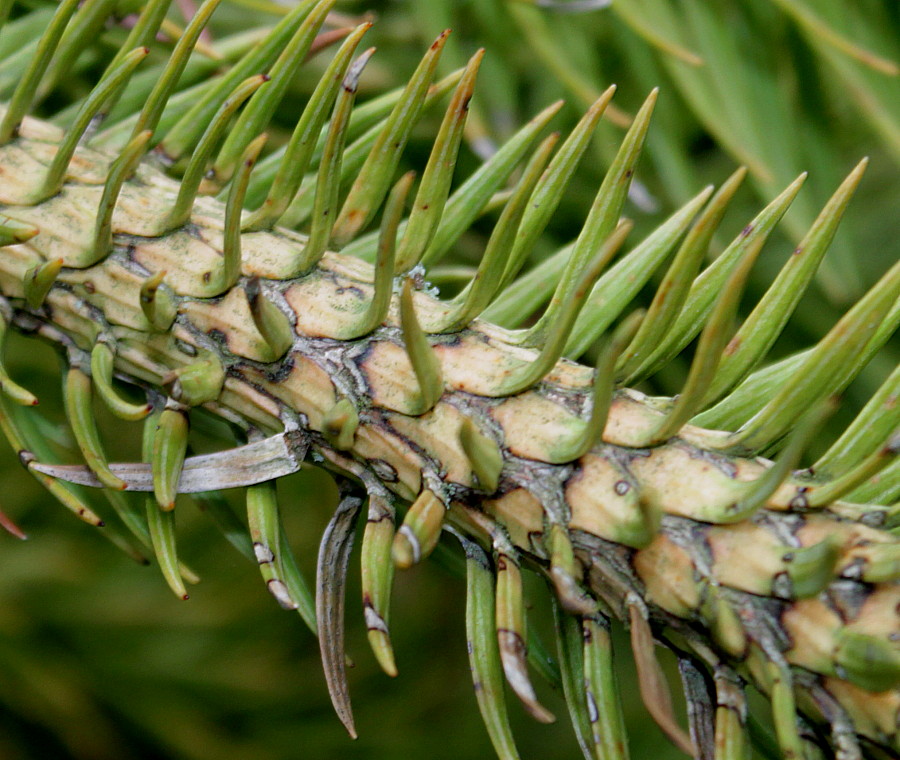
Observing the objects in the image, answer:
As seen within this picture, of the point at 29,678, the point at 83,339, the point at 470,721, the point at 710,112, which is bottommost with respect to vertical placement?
A: the point at 29,678

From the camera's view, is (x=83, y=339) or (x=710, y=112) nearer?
(x=83, y=339)

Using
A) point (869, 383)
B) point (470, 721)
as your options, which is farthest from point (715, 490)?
point (470, 721)

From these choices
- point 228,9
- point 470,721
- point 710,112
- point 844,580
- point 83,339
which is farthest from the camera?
point 470,721

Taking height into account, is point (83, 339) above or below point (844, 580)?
below

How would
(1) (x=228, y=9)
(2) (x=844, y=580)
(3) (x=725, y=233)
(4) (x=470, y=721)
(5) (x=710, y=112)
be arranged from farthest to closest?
1. (4) (x=470, y=721)
2. (3) (x=725, y=233)
3. (1) (x=228, y=9)
4. (5) (x=710, y=112)
5. (2) (x=844, y=580)

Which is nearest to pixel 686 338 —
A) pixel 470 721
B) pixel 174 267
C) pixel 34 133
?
pixel 174 267

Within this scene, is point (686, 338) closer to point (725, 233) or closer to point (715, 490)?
point (715, 490)

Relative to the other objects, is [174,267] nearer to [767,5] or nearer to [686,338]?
[686,338]
